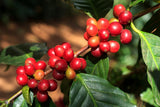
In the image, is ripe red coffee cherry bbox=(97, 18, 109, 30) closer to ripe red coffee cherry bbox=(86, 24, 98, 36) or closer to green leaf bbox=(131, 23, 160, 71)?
ripe red coffee cherry bbox=(86, 24, 98, 36)

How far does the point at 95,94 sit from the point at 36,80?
31cm

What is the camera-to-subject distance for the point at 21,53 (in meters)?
1.32

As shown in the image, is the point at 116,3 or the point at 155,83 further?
the point at 116,3

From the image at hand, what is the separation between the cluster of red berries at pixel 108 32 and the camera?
86 centimetres

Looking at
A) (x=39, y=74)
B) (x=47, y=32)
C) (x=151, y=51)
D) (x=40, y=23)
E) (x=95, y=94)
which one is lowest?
(x=47, y=32)

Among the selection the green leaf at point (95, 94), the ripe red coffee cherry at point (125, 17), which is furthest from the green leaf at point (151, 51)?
the green leaf at point (95, 94)

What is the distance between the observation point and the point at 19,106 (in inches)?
40.2

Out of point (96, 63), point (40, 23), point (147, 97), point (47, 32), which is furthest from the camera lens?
point (40, 23)

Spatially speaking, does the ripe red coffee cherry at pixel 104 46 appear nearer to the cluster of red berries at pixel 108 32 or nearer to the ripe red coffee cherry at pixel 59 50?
the cluster of red berries at pixel 108 32

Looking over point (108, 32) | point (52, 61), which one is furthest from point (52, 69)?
point (108, 32)

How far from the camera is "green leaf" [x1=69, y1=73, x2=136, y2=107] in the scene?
0.94 metres

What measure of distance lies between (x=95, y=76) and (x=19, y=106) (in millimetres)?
446

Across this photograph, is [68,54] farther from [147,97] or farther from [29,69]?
[147,97]

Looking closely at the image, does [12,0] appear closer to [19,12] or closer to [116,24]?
[19,12]
